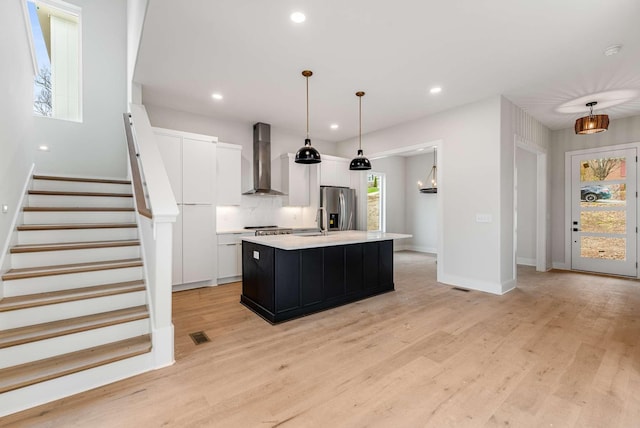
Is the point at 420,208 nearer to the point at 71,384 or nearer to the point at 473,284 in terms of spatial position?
the point at 473,284

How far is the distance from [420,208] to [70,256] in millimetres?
8318

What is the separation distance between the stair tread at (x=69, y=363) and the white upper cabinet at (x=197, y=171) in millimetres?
2660

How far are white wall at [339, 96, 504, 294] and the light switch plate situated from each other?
0.04 m

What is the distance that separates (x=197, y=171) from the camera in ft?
15.3

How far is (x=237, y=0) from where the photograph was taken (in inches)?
93.3

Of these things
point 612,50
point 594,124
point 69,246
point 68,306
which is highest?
point 612,50

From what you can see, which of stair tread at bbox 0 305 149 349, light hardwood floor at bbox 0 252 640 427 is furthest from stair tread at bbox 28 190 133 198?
stair tread at bbox 0 305 149 349

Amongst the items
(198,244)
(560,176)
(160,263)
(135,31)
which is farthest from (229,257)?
(560,176)

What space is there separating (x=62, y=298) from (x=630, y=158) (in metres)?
8.44

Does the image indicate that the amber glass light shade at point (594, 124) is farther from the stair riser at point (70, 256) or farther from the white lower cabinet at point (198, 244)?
the stair riser at point (70, 256)

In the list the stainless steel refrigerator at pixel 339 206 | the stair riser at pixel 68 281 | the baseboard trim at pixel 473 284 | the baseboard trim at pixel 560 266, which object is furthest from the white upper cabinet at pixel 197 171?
the baseboard trim at pixel 560 266

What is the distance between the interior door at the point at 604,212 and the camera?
5.27 metres

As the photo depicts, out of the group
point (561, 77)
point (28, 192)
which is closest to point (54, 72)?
point (28, 192)

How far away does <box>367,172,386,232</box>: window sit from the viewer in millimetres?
8773
